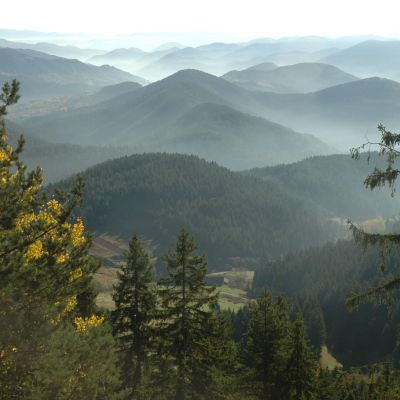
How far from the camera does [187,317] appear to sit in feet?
92.0

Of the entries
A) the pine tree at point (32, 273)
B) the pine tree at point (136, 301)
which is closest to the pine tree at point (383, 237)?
the pine tree at point (32, 273)

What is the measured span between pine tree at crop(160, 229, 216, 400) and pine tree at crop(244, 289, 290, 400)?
436 centimetres

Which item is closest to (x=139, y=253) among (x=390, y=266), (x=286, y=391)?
(x=286, y=391)

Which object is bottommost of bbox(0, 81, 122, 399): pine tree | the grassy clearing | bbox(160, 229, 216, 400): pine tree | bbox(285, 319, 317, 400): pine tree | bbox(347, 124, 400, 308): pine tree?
the grassy clearing

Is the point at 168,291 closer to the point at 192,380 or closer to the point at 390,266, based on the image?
the point at 192,380

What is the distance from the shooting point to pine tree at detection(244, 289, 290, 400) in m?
31.6

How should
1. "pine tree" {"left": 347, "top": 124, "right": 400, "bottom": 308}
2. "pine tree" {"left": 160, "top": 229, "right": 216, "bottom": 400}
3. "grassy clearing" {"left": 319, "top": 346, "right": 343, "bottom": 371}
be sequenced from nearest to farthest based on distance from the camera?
"pine tree" {"left": 347, "top": 124, "right": 400, "bottom": 308}, "pine tree" {"left": 160, "top": 229, "right": 216, "bottom": 400}, "grassy clearing" {"left": 319, "top": 346, "right": 343, "bottom": 371}

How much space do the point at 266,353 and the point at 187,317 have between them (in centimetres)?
716

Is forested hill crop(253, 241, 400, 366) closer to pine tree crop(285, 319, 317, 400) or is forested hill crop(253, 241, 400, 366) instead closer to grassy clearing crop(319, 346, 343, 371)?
grassy clearing crop(319, 346, 343, 371)

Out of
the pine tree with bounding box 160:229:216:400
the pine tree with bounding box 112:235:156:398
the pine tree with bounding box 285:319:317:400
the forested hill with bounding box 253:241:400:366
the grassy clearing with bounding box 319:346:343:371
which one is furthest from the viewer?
the forested hill with bounding box 253:241:400:366

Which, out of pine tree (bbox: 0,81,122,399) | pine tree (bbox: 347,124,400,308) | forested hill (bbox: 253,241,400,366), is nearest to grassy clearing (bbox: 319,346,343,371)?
forested hill (bbox: 253,241,400,366)

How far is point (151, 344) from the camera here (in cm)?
2945

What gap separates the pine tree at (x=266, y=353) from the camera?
31594 millimetres

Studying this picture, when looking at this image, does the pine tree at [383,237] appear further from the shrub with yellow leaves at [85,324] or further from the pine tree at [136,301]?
the pine tree at [136,301]
